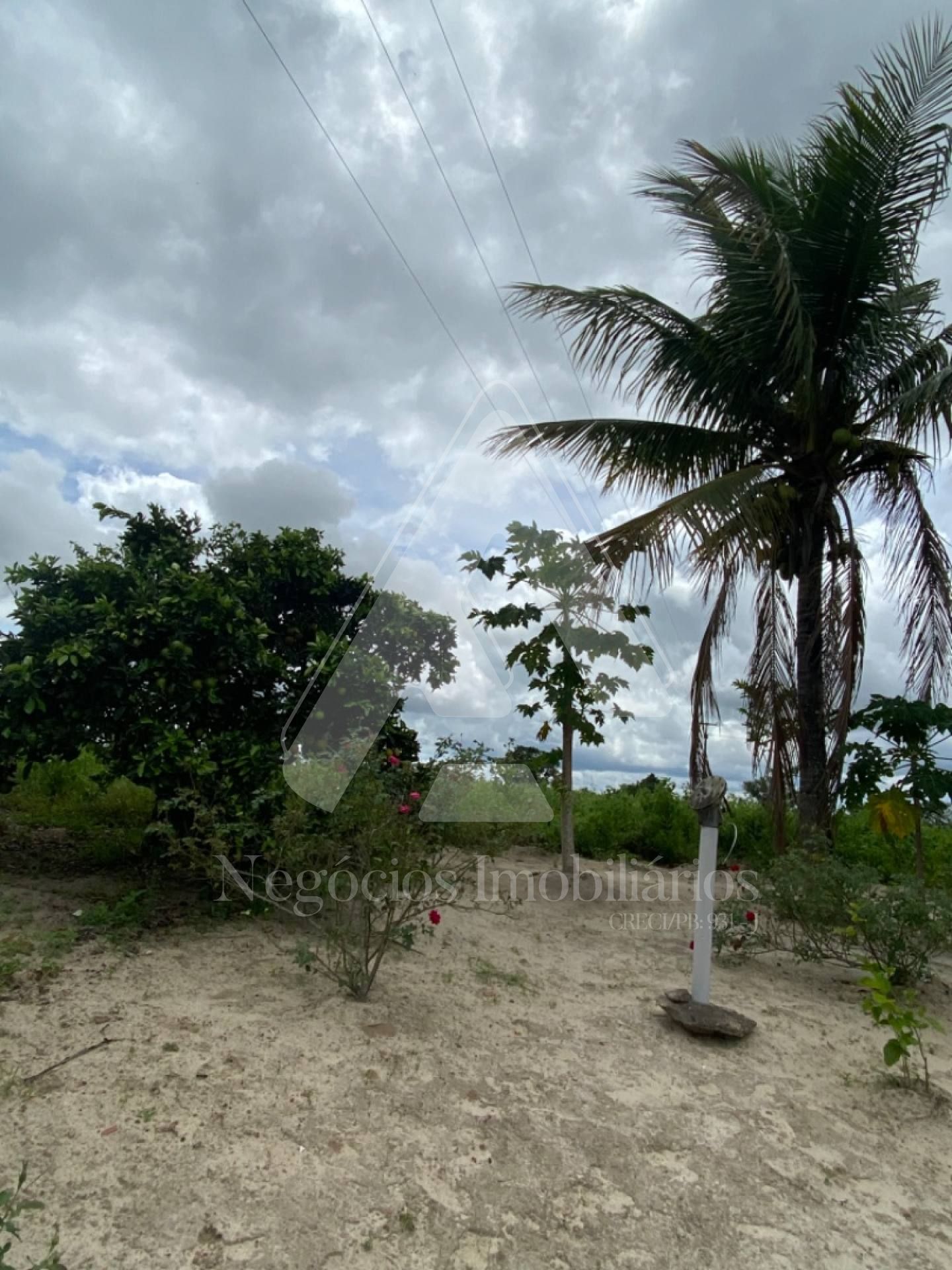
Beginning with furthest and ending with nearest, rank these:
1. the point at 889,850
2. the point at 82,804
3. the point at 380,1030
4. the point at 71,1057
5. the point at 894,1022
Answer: the point at 889,850 < the point at 82,804 < the point at 380,1030 < the point at 894,1022 < the point at 71,1057

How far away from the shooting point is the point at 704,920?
3492 millimetres

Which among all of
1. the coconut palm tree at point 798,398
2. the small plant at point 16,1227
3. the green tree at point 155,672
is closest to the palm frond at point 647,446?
the coconut palm tree at point 798,398

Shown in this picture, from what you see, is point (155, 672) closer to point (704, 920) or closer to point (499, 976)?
point (499, 976)

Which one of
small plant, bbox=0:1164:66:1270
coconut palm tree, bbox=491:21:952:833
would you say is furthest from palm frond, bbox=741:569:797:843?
small plant, bbox=0:1164:66:1270

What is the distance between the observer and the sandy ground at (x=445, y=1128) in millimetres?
2021

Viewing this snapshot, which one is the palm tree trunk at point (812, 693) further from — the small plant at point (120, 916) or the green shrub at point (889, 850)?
the small plant at point (120, 916)

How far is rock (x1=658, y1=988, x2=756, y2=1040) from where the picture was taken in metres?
3.37

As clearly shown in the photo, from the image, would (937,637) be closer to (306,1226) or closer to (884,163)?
(884,163)

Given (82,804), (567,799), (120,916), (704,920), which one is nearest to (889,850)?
(567,799)

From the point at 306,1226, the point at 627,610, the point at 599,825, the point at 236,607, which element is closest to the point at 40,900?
the point at 236,607

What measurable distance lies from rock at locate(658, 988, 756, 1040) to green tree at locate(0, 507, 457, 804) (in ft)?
8.09

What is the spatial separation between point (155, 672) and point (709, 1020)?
3.43 metres

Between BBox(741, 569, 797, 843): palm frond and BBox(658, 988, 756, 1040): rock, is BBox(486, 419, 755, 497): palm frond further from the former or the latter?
BBox(658, 988, 756, 1040): rock

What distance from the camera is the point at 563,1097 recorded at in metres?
2.79
